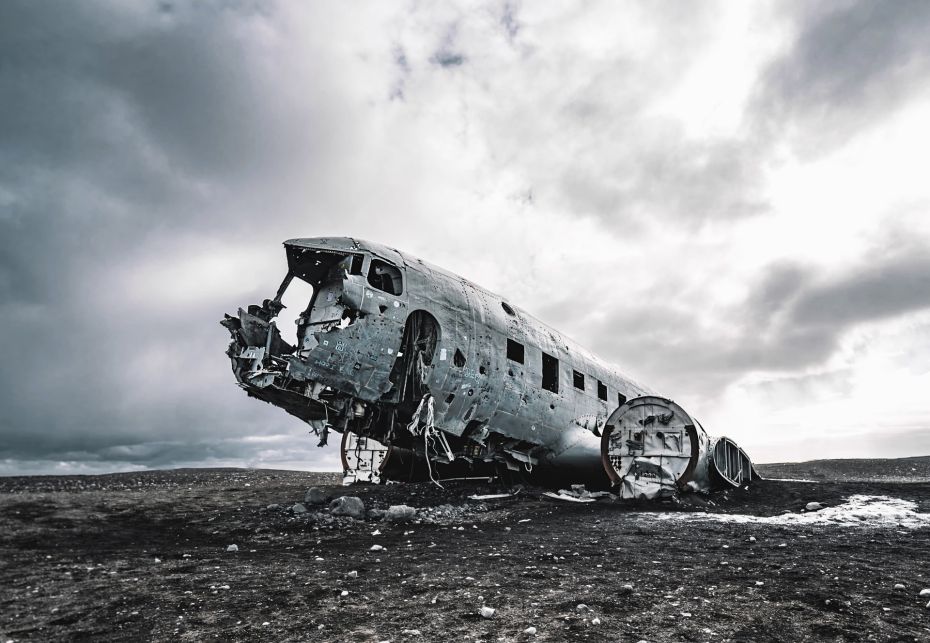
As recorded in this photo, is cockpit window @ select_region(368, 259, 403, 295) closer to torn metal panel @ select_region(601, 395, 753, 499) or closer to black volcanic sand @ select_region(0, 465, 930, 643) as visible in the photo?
black volcanic sand @ select_region(0, 465, 930, 643)

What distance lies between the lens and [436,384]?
12.3m

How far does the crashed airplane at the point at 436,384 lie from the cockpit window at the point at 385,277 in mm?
30

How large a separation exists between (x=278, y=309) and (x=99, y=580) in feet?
22.1

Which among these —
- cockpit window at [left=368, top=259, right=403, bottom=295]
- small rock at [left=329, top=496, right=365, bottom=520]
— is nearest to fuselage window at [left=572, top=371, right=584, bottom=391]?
cockpit window at [left=368, top=259, right=403, bottom=295]

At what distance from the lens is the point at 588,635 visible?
169 inches

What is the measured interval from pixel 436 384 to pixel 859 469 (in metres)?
35.2

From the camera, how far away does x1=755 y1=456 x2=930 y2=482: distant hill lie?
3028 cm

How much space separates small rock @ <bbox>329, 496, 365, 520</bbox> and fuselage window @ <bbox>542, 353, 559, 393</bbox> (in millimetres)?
6295

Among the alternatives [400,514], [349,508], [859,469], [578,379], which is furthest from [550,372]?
[859,469]

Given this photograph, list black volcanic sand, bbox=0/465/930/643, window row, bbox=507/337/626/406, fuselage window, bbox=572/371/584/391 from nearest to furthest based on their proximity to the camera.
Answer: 1. black volcanic sand, bbox=0/465/930/643
2. window row, bbox=507/337/626/406
3. fuselage window, bbox=572/371/584/391

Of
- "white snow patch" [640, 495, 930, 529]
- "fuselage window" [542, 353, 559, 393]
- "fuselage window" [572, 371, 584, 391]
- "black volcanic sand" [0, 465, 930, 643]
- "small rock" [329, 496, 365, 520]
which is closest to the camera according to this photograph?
"black volcanic sand" [0, 465, 930, 643]

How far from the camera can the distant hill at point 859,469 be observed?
30.3m

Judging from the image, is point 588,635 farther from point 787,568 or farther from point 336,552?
point 336,552

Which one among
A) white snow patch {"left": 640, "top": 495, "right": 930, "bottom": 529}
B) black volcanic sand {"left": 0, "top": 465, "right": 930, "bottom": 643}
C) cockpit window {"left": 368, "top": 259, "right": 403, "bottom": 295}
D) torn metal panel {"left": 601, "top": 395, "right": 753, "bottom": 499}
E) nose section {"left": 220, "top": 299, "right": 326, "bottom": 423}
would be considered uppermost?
cockpit window {"left": 368, "top": 259, "right": 403, "bottom": 295}
